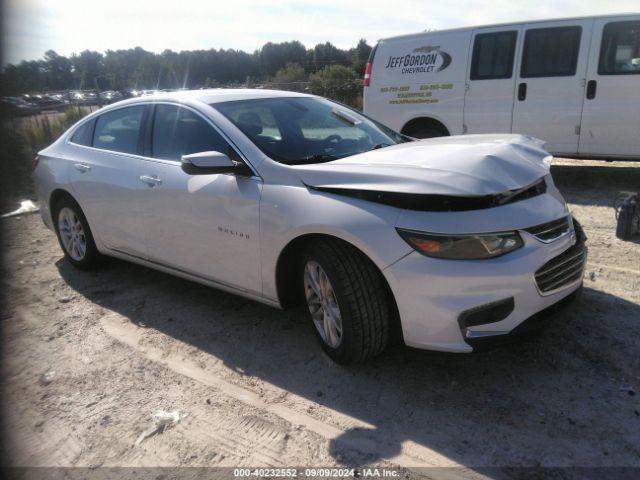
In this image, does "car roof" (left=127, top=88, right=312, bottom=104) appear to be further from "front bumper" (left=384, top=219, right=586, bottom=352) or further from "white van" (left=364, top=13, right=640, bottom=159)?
"white van" (left=364, top=13, right=640, bottom=159)

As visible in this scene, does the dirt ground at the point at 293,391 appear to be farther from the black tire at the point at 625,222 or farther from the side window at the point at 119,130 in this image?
the side window at the point at 119,130

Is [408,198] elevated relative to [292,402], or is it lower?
elevated

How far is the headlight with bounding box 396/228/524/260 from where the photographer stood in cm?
259

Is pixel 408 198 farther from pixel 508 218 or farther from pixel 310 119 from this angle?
pixel 310 119

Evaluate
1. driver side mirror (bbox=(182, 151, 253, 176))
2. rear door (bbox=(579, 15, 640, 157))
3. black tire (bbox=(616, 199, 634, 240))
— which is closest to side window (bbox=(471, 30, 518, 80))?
rear door (bbox=(579, 15, 640, 157))

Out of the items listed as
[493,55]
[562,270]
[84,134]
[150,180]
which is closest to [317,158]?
[150,180]

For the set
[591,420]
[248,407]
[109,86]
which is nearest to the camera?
[591,420]

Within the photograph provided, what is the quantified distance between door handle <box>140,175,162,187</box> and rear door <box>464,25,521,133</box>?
513cm

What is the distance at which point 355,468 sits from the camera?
2350mm

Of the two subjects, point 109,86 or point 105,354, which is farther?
point 109,86

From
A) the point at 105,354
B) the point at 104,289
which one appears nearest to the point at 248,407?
the point at 105,354

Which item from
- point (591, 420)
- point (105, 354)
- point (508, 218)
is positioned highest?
point (508, 218)

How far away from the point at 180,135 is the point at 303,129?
89 centimetres

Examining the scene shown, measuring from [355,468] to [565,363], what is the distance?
1398 millimetres
